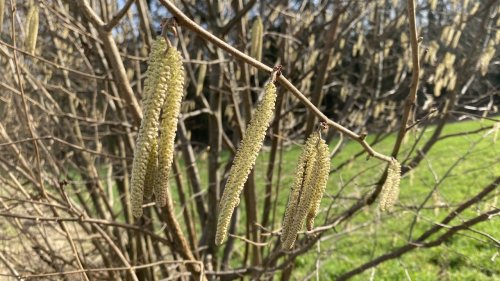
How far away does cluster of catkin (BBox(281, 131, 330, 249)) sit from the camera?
1.15 meters

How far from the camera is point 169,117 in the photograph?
1009 millimetres

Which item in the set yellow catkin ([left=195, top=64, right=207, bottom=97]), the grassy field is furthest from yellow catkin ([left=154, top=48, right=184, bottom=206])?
the grassy field

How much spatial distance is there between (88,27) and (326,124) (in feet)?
7.43

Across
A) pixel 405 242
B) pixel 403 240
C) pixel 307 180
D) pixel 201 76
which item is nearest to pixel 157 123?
pixel 307 180

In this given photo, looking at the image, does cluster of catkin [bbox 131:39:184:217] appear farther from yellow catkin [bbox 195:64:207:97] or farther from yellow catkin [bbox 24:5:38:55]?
yellow catkin [bbox 195:64:207:97]

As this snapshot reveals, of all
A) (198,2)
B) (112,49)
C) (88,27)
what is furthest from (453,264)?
(112,49)

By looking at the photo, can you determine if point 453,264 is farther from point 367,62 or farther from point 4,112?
point 4,112

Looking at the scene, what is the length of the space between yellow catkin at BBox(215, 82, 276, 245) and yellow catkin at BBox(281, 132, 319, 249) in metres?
0.14

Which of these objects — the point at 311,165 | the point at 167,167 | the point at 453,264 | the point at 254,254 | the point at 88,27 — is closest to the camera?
the point at 167,167

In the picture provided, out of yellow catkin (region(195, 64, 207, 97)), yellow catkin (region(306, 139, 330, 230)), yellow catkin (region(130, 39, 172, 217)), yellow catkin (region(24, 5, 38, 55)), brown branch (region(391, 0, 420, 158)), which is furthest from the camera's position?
yellow catkin (region(195, 64, 207, 97))

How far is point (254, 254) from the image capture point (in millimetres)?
3455

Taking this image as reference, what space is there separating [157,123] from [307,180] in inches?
13.8

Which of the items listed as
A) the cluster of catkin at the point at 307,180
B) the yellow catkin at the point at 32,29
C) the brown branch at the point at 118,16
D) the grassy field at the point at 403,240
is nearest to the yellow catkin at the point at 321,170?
the cluster of catkin at the point at 307,180

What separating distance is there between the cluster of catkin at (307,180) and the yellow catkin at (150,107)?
1.05 feet
